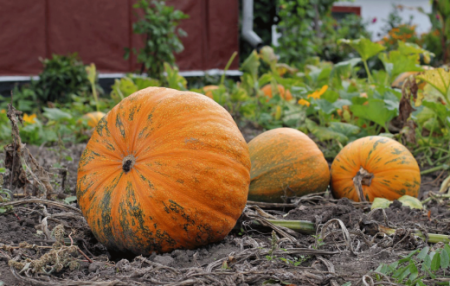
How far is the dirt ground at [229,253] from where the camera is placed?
4.87 ft

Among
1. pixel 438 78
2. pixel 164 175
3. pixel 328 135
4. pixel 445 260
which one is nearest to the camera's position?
pixel 445 260

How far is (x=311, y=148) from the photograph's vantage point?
106 inches

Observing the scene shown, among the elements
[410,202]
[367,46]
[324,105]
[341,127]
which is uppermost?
[367,46]

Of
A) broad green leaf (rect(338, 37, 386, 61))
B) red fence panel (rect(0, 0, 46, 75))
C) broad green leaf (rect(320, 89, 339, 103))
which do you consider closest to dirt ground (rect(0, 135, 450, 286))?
broad green leaf (rect(320, 89, 339, 103))

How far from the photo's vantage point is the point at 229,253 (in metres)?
1.75

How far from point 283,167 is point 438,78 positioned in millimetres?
1155

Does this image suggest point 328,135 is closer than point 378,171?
No

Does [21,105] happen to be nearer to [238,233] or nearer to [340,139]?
[340,139]

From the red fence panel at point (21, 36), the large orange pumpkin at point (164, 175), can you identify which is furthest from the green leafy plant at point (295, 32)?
the large orange pumpkin at point (164, 175)

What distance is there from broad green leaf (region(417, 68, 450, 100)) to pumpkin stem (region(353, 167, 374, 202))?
685 millimetres

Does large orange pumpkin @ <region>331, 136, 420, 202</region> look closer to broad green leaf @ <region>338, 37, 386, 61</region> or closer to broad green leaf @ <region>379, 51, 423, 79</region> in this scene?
broad green leaf @ <region>379, 51, 423, 79</region>

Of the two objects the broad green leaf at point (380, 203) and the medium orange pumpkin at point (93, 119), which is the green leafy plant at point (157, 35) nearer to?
the medium orange pumpkin at point (93, 119)

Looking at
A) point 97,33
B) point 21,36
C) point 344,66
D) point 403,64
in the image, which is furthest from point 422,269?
point 97,33

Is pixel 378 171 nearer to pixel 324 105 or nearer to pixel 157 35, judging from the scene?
pixel 324 105
